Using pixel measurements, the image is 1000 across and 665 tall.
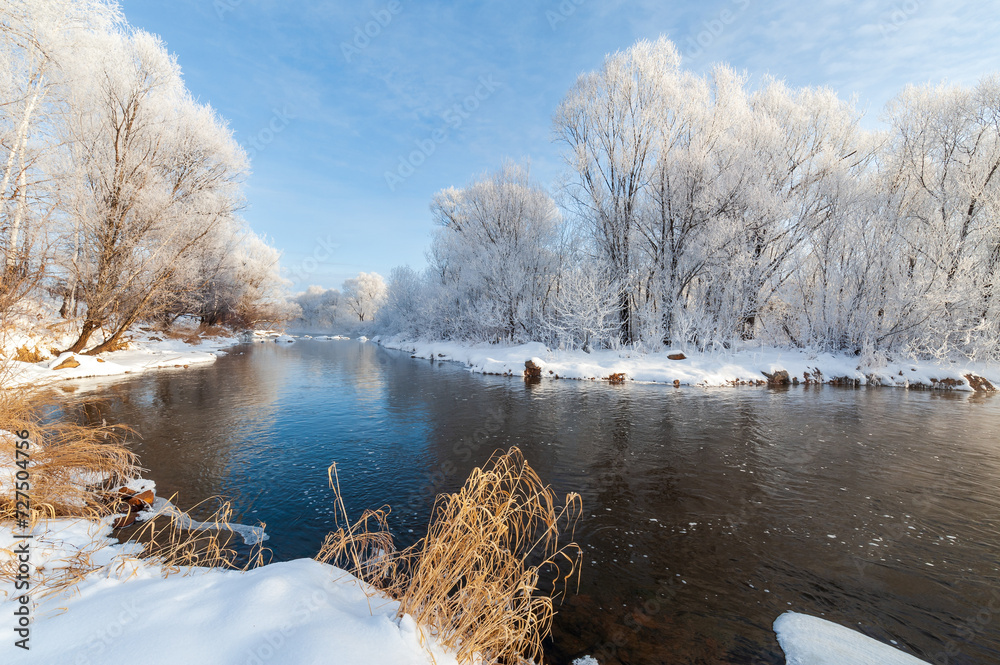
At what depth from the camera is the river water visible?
3.89 m

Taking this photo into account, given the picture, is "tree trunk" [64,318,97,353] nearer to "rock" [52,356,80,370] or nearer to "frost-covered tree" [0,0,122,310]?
"rock" [52,356,80,370]

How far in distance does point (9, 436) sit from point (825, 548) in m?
9.54

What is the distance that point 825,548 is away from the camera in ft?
16.6

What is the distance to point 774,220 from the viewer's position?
2127cm

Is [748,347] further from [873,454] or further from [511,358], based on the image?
[873,454]

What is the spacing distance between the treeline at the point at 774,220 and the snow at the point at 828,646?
19543mm

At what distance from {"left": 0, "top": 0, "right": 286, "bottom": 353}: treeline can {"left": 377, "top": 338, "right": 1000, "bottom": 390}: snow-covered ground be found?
1607 centimetres

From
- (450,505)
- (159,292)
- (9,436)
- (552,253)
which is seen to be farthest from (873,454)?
(159,292)

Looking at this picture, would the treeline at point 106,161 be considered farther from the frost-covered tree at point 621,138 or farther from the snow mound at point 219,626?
the frost-covered tree at point 621,138

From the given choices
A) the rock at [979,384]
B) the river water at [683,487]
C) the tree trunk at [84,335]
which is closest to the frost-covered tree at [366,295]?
the tree trunk at [84,335]

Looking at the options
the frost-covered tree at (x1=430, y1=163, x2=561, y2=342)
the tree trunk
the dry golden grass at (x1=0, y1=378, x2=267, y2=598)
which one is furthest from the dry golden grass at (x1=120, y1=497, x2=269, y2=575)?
the frost-covered tree at (x1=430, y1=163, x2=561, y2=342)

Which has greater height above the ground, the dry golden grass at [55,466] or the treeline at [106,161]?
the treeline at [106,161]

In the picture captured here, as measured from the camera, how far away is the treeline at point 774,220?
60.5ft

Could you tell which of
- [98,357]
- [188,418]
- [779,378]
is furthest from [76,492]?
[779,378]
